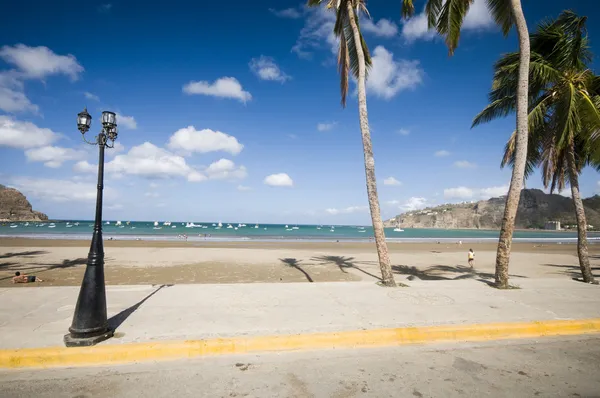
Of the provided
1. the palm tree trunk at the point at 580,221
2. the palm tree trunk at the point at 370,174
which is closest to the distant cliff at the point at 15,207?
the palm tree trunk at the point at 370,174

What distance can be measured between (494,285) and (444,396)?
6.82 metres

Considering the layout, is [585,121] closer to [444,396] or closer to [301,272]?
[444,396]

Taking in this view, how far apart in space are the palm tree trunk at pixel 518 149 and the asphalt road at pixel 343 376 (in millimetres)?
4247

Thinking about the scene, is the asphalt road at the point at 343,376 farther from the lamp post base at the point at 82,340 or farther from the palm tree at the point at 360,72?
the palm tree at the point at 360,72

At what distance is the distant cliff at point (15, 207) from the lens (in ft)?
387

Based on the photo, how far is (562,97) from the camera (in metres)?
9.96

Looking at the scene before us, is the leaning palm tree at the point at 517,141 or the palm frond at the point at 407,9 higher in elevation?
the palm frond at the point at 407,9

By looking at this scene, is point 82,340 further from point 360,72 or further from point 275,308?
point 360,72

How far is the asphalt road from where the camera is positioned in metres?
3.38

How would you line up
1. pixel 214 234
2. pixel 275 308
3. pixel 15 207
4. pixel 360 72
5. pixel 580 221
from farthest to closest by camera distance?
pixel 15 207, pixel 214 234, pixel 580 221, pixel 360 72, pixel 275 308

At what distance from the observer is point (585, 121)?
30.5ft

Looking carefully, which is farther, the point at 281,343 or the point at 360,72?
the point at 360,72

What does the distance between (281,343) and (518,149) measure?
842 centimetres

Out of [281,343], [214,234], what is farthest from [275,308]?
[214,234]
